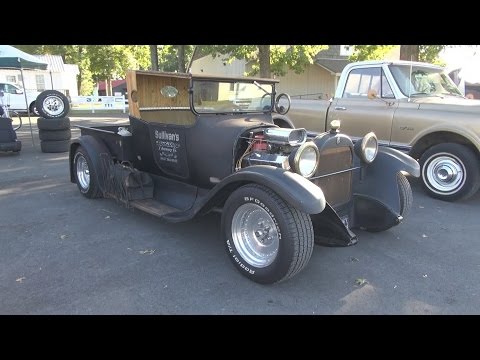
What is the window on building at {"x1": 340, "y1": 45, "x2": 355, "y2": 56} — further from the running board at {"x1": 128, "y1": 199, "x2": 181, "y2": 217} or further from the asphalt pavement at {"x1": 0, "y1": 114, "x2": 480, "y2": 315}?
the running board at {"x1": 128, "y1": 199, "x2": 181, "y2": 217}

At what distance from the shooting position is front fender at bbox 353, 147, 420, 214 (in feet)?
13.2

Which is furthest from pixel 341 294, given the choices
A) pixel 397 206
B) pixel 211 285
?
pixel 397 206

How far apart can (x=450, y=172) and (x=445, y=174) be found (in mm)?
73

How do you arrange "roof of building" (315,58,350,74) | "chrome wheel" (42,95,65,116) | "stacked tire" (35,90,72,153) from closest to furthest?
1. "stacked tire" (35,90,72,153)
2. "chrome wheel" (42,95,65,116)
3. "roof of building" (315,58,350,74)

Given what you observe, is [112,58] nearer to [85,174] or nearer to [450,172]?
[85,174]

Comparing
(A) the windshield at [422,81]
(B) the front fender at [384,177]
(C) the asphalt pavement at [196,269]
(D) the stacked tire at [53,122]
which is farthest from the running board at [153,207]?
(D) the stacked tire at [53,122]

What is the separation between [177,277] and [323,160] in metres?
1.69

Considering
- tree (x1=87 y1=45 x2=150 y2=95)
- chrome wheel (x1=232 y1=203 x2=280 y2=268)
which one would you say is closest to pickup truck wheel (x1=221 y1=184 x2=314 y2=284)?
chrome wheel (x1=232 y1=203 x2=280 y2=268)

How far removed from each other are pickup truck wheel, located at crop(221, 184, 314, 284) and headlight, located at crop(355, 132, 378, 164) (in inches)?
48.1

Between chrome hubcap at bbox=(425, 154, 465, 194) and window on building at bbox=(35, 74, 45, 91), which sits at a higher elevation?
window on building at bbox=(35, 74, 45, 91)

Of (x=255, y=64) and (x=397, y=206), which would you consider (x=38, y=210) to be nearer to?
(x=397, y=206)

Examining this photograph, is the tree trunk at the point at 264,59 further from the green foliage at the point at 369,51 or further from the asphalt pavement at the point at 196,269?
the asphalt pavement at the point at 196,269

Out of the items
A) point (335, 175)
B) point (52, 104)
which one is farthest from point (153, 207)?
point (52, 104)

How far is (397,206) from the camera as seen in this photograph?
4000mm
